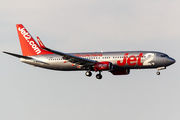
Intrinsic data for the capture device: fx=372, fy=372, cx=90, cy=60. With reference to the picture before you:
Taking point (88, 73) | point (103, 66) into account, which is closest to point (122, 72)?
point (88, 73)

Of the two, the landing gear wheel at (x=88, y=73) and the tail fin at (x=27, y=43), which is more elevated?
the tail fin at (x=27, y=43)

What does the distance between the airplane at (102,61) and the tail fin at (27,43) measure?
1.21 metres

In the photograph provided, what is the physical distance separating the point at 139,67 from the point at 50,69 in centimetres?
1829

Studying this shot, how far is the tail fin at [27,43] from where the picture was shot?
3009 inches

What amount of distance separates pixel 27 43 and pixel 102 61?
18049mm

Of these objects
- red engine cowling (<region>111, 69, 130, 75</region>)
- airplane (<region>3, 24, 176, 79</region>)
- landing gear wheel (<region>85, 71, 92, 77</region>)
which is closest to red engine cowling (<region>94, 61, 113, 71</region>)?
airplane (<region>3, 24, 176, 79</region>)

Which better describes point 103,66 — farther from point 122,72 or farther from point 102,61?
point 122,72

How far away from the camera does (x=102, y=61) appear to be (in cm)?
6900

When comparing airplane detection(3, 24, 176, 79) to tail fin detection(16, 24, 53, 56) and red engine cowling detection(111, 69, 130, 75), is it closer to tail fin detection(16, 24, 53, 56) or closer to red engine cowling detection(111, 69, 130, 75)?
red engine cowling detection(111, 69, 130, 75)

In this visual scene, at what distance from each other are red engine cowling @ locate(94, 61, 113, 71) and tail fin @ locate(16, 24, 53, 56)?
13.1 m

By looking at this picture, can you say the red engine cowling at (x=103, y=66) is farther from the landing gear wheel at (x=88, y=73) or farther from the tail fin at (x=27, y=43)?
the tail fin at (x=27, y=43)

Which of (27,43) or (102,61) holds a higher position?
(27,43)

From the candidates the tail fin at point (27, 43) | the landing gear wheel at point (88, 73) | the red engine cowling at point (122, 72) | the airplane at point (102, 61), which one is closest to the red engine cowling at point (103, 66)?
the airplane at point (102, 61)

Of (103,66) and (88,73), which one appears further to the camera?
(88,73)
